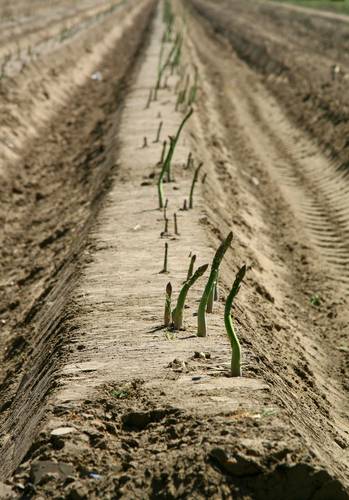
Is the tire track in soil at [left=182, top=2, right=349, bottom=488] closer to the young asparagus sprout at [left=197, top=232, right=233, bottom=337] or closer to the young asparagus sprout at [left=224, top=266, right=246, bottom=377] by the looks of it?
the young asparagus sprout at [left=224, top=266, right=246, bottom=377]

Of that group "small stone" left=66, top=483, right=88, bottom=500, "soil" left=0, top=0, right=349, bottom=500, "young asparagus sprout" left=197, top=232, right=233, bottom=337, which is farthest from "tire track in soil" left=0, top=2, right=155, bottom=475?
"young asparagus sprout" left=197, top=232, right=233, bottom=337

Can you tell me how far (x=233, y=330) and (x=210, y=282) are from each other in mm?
426

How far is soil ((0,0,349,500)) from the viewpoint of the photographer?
10.7ft

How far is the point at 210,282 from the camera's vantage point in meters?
4.15

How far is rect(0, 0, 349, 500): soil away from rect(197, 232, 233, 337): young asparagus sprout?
8 centimetres

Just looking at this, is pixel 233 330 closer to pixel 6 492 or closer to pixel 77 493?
pixel 77 493

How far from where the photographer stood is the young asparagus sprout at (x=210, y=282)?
162 inches

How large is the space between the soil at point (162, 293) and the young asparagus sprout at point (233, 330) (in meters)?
0.07

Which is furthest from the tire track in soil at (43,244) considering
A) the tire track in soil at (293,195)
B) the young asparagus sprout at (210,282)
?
the tire track in soil at (293,195)

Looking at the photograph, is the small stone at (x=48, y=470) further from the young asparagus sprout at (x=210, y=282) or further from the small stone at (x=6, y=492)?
the young asparagus sprout at (x=210, y=282)

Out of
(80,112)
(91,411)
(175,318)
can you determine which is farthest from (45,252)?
(80,112)

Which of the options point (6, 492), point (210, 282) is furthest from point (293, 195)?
point (6, 492)

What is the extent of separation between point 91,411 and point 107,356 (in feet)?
2.07

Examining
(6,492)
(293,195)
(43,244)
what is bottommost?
(293,195)
